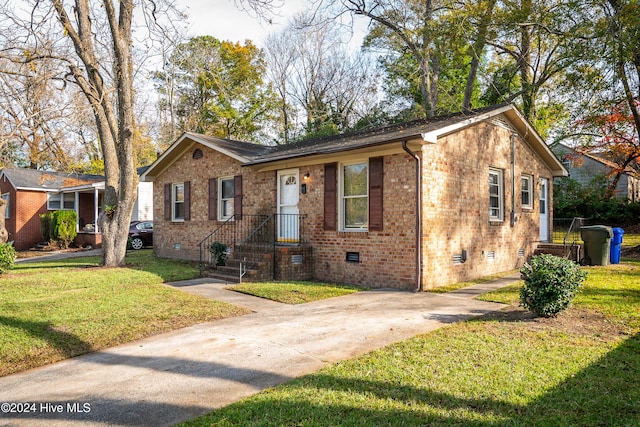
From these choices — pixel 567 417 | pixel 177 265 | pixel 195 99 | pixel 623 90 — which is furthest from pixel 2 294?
pixel 195 99

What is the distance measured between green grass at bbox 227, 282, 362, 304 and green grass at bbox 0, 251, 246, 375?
3.58 feet

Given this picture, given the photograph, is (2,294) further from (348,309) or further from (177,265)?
(348,309)

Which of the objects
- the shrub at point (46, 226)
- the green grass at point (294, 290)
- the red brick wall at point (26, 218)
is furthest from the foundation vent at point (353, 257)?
the red brick wall at point (26, 218)

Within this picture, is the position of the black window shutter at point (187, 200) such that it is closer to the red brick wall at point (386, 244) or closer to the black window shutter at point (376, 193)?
the red brick wall at point (386, 244)

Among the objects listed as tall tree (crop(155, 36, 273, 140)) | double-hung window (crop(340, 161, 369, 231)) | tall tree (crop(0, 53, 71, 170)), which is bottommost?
double-hung window (crop(340, 161, 369, 231))

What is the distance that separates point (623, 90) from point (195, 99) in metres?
29.4

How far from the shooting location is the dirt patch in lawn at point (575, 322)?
5859 millimetres

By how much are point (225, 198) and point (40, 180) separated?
16.5 meters

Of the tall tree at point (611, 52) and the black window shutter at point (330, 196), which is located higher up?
the tall tree at point (611, 52)

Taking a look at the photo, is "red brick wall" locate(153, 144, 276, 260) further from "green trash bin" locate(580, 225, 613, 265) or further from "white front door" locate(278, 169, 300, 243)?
"green trash bin" locate(580, 225, 613, 265)

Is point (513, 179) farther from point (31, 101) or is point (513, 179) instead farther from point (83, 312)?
point (31, 101)

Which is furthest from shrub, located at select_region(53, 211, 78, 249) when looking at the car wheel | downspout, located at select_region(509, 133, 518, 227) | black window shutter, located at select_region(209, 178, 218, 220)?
downspout, located at select_region(509, 133, 518, 227)

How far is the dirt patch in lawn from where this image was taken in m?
5.86

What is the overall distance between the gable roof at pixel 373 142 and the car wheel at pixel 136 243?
19.7 feet
